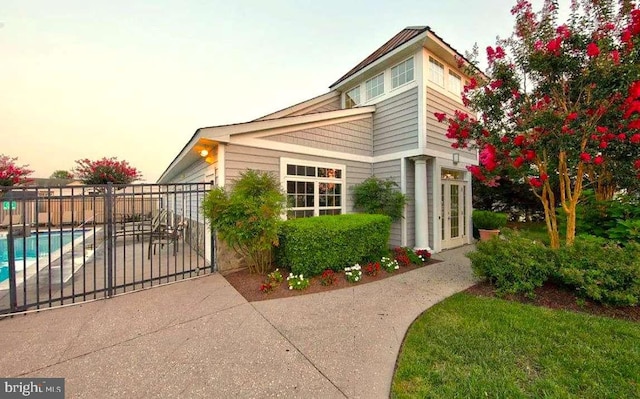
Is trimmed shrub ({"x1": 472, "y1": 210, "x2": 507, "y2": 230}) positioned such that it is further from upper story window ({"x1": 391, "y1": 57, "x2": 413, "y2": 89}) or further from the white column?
upper story window ({"x1": 391, "y1": 57, "x2": 413, "y2": 89})

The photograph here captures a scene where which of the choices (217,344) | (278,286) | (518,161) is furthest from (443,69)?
(217,344)

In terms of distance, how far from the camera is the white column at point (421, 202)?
6.89m

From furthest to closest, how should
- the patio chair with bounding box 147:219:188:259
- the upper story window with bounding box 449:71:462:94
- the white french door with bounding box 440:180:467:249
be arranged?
the upper story window with bounding box 449:71:462:94
the white french door with bounding box 440:180:467:249
the patio chair with bounding box 147:219:188:259

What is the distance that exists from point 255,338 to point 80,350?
1.82 metres

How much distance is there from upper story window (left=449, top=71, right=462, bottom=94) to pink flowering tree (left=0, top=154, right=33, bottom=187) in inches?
860

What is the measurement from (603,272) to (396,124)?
5492mm

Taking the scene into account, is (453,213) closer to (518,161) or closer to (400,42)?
(518,161)

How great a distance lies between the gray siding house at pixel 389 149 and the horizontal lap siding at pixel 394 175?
32 millimetres

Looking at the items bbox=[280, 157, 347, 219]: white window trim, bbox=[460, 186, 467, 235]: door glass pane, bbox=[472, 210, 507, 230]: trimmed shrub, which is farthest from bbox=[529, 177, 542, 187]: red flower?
bbox=[472, 210, 507, 230]: trimmed shrub

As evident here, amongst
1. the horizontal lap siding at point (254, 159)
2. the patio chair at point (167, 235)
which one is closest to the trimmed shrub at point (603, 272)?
the horizontal lap siding at point (254, 159)

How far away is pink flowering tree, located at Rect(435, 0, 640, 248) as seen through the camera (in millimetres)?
3451

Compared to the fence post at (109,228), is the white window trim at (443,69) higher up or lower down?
higher up

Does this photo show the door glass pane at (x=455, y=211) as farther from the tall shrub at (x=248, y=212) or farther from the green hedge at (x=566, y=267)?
the tall shrub at (x=248, y=212)

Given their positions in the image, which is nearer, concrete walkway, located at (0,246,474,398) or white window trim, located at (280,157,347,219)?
concrete walkway, located at (0,246,474,398)
